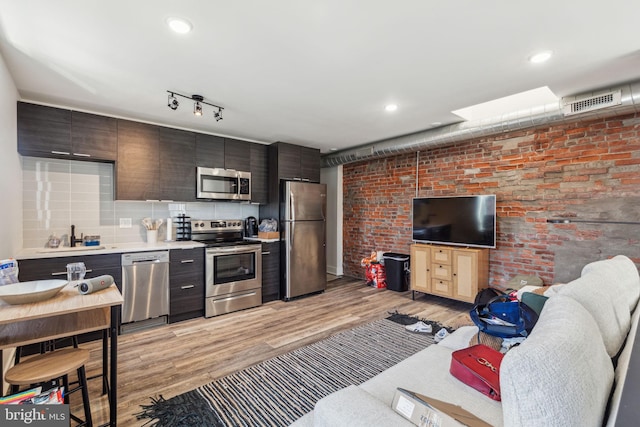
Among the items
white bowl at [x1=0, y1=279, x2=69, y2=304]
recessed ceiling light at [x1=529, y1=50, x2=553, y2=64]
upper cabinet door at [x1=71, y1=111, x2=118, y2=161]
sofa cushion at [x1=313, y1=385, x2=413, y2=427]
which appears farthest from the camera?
upper cabinet door at [x1=71, y1=111, x2=118, y2=161]

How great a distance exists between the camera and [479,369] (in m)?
1.45

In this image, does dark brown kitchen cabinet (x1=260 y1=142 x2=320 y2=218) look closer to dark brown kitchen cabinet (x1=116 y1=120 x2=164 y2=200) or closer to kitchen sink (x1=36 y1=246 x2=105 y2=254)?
dark brown kitchen cabinet (x1=116 y1=120 x2=164 y2=200)

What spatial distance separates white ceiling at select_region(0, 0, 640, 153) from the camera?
171 cm

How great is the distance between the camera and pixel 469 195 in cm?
418

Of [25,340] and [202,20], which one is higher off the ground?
[202,20]

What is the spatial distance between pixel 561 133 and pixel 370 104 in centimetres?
227

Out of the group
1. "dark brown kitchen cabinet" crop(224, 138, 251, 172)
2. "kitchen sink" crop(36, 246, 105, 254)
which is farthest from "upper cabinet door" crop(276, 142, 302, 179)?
"kitchen sink" crop(36, 246, 105, 254)

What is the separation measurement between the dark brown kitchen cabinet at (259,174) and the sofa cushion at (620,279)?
12.7 ft

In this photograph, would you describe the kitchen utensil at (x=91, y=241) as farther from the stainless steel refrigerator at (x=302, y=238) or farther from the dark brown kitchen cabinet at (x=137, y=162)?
the stainless steel refrigerator at (x=302, y=238)

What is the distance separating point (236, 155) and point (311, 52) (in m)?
2.53

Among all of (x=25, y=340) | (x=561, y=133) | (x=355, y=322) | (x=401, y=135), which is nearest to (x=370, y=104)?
(x=401, y=135)

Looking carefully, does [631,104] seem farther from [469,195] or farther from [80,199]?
[80,199]

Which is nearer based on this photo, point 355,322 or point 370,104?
point 370,104

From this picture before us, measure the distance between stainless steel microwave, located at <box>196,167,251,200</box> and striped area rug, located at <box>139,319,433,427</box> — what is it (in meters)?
2.36
